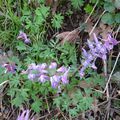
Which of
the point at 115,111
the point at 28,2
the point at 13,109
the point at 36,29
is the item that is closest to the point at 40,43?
the point at 36,29

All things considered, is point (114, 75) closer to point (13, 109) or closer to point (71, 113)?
point (71, 113)

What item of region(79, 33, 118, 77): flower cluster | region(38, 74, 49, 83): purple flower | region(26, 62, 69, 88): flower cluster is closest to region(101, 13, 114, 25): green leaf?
region(79, 33, 118, 77): flower cluster

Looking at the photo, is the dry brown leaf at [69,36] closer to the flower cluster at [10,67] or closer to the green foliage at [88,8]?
the green foliage at [88,8]

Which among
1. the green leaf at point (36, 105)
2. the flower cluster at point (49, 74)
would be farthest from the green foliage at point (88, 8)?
the green leaf at point (36, 105)

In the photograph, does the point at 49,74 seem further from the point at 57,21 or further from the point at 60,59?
the point at 57,21

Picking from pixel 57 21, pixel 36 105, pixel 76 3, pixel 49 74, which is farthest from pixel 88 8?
pixel 36 105

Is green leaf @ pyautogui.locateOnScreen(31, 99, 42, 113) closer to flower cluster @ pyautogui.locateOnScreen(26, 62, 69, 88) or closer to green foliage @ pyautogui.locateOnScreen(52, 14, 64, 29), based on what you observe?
flower cluster @ pyautogui.locateOnScreen(26, 62, 69, 88)
